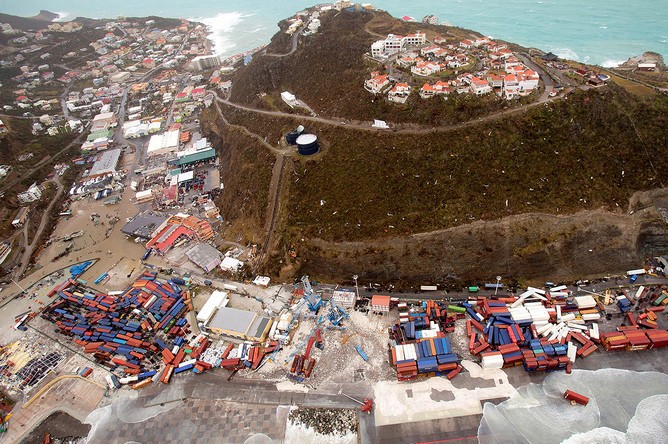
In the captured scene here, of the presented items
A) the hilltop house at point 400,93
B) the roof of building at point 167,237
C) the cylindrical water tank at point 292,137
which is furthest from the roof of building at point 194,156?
the hilltop house at point 400,93

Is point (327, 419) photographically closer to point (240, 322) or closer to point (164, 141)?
point (240, 322)

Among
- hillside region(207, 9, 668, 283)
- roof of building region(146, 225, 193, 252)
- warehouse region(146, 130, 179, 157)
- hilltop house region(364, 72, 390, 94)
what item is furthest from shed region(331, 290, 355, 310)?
warehouse region(146, 130, 179, 157)

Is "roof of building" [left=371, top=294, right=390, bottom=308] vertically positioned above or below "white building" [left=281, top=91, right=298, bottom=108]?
below

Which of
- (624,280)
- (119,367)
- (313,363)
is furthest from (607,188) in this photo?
(119,367)

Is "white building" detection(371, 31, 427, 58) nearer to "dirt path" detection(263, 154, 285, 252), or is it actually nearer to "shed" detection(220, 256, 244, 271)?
"dirt path" detection(263, 154, 285, 252)

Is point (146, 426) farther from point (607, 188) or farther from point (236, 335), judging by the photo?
point (607, 188)

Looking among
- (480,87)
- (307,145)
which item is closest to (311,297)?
(307,145)

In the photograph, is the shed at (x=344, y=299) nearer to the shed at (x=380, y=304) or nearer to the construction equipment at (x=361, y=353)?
the shed at (x=380, y=304)
